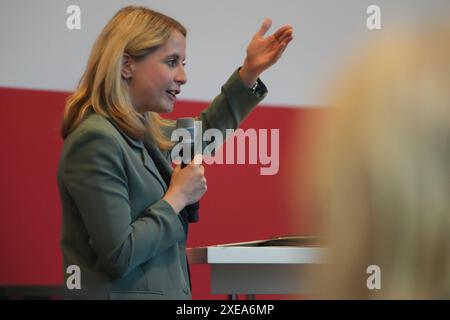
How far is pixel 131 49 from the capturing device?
160 cm

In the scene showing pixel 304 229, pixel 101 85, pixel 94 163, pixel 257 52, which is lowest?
pixel 304 229

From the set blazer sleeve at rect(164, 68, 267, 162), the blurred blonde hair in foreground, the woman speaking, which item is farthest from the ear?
the blurred blonde hair in foreground

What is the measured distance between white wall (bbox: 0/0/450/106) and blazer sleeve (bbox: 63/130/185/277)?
1.74m

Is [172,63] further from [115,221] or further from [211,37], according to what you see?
[211,37]

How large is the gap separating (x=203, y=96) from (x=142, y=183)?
1813 millimetres

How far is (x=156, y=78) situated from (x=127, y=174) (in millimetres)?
271

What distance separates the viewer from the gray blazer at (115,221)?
138cm

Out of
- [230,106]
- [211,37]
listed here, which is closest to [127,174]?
[230,106]

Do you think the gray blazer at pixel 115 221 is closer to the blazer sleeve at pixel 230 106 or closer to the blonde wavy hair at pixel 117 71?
the blonde wavy hair at pixel 117 71

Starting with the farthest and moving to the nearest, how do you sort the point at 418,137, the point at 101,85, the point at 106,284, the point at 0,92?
1. the point at 0,92
2. the point at 101,85
3. the point at 106,284
4. the point at 418,137

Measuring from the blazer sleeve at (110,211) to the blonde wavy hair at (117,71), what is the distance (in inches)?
3.5

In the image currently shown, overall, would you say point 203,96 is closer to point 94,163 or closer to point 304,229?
point 94,163

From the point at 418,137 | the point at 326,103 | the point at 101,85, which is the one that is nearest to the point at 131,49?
the point at 101,85

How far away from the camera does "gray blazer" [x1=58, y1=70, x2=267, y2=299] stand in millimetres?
1382
